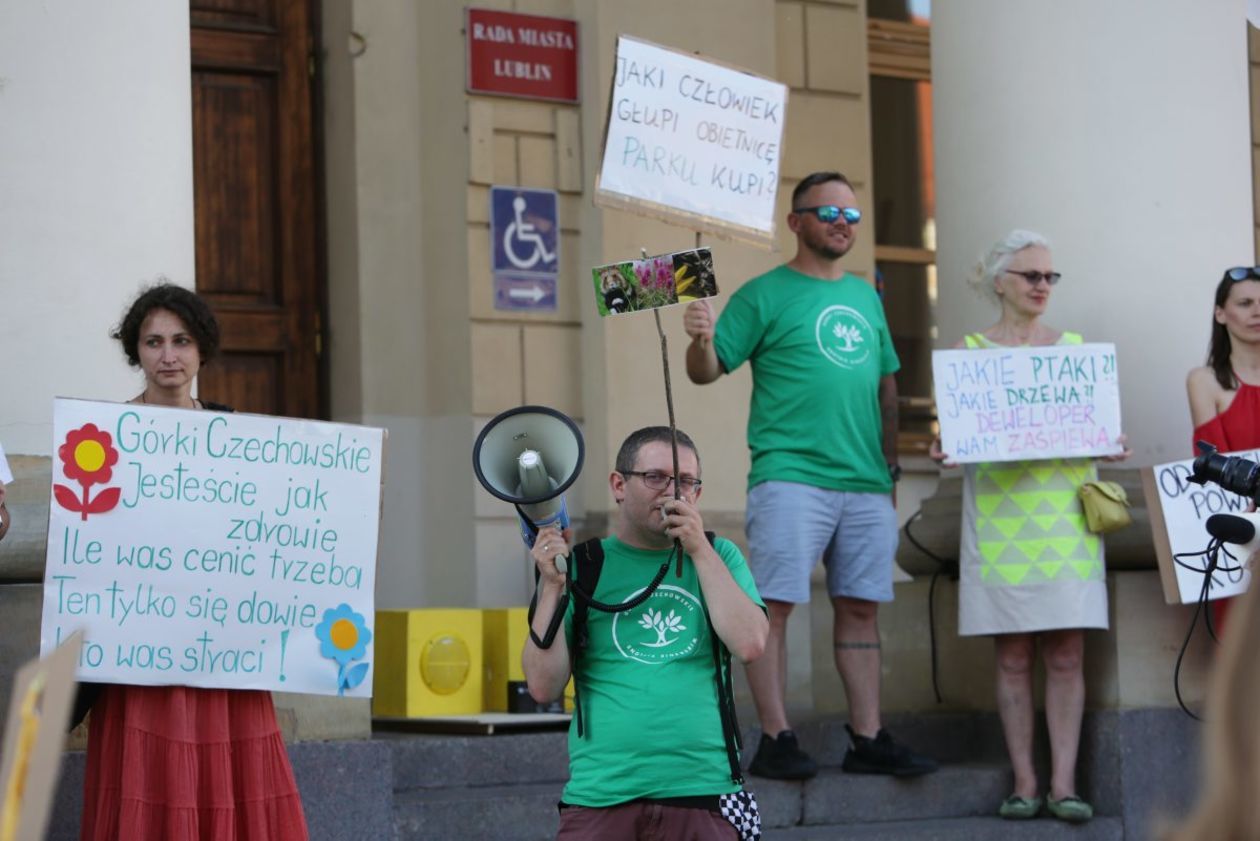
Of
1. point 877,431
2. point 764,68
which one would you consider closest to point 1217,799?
point 877,431

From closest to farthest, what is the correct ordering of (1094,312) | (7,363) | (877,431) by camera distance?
(7,363) → (877,431) → (1094,312)

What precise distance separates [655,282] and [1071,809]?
9.48 feet

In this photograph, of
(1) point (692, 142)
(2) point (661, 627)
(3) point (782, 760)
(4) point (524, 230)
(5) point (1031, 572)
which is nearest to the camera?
(2) point (661, 627)

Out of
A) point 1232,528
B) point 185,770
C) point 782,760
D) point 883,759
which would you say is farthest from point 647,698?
point 883,759

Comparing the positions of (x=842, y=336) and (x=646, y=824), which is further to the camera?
(x=842, y=336)

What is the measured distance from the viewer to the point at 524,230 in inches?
356

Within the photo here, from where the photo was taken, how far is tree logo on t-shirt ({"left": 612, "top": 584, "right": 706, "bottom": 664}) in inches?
189

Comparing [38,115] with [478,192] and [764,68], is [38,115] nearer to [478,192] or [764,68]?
[478,192]

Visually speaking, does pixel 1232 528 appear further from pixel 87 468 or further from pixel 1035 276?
pixel 87 468

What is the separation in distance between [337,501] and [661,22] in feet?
15.0

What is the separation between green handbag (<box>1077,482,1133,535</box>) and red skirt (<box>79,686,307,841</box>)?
3.20 m

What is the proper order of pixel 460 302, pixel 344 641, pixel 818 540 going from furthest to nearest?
pixel 460 302 → pixel 818 540 → pixel 344 641

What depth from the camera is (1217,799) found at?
167cm

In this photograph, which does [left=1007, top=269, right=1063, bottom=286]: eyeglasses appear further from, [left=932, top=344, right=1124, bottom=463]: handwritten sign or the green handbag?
the green handbag
